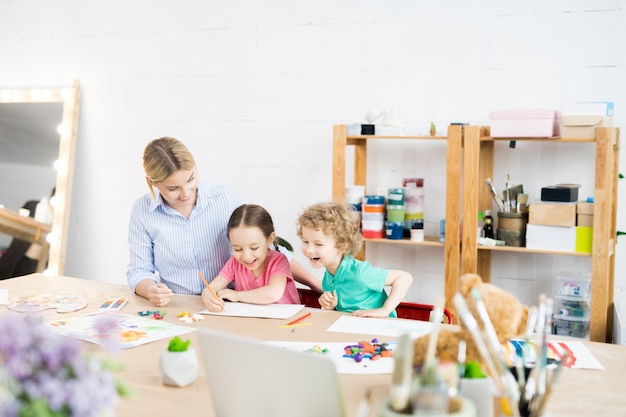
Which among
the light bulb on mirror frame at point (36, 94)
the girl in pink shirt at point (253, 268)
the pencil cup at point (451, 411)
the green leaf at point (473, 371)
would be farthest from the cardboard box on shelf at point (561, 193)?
the light bulb on mirror frame at point (36, 94)

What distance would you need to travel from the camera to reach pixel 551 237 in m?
3.11

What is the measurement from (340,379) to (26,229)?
3.46m

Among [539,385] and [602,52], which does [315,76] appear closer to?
[602,52]

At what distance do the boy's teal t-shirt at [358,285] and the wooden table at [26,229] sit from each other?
8.90 feet

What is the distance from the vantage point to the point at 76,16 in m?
4.42

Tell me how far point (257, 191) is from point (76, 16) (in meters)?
1.71

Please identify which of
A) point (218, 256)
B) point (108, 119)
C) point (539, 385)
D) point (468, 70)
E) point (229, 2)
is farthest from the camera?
point (108, 119)

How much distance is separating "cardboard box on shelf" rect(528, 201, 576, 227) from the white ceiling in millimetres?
2969

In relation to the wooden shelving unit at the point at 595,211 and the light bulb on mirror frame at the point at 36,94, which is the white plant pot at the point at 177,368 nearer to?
the wooden shelving unit at the point at 595,211

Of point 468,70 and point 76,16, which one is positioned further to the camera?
point 76,16

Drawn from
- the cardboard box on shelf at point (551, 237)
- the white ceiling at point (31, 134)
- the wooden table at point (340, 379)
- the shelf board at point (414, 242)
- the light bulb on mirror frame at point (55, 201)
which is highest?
the white ceiling at point (31, 134)


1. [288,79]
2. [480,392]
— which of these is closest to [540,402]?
[480,392]

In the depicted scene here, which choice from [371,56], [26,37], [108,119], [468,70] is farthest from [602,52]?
[26,37]

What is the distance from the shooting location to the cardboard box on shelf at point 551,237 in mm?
3086
